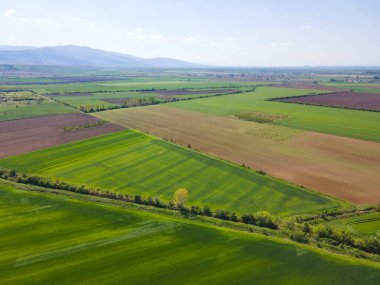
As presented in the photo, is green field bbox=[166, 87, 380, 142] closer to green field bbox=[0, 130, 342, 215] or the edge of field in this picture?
green field bbox=[0, 130, 342, 215]

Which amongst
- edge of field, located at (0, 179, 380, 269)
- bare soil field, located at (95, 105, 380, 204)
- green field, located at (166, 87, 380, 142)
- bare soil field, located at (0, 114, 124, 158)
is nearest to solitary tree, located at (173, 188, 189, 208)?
edge of field, located at (0, 179, 380, 269)

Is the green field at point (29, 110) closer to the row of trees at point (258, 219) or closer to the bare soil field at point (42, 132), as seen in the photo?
the bare soil field at point (42, 132)

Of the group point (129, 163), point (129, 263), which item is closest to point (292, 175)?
point (129, 163)

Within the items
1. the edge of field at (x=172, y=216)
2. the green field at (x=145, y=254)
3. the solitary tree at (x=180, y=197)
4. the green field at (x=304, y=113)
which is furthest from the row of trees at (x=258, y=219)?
the green field at (x=304, y=113)

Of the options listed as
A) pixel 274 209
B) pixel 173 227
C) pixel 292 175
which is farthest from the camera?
pixel 292 175

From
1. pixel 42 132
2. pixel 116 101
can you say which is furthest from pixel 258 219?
pixel 116 101

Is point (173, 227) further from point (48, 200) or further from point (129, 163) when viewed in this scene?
point (129, 163)
